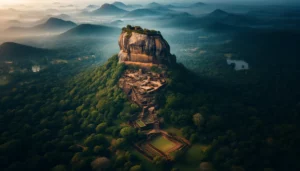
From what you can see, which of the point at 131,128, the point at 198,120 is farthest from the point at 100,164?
the point at 198,120

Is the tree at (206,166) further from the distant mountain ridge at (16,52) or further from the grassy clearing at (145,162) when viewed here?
the distant mountain ridge at (16,52)

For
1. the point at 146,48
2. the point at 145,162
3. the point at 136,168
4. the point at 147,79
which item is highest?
the point at 146,48

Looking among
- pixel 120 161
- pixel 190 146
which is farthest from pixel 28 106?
pixel 190 146

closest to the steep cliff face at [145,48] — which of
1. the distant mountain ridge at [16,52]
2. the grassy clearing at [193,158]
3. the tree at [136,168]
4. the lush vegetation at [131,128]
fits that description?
the lush vegetation at [131,128]

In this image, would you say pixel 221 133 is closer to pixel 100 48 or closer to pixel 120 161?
pixel 120 161

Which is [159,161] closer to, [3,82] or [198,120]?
[198,120]

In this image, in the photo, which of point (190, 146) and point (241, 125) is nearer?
point (190, 146)
